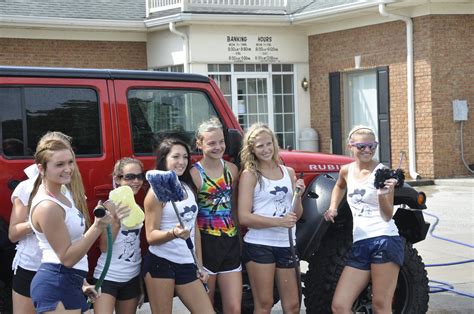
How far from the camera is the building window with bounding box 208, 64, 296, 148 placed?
61.8 ft

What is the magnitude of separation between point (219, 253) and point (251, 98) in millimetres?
14233

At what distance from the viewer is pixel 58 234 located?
413 cm

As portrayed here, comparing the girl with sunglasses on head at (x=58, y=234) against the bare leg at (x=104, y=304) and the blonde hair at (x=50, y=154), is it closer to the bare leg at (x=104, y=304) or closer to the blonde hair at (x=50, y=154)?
the blonde hair at (x=50, y=154)

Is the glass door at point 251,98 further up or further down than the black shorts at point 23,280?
further up

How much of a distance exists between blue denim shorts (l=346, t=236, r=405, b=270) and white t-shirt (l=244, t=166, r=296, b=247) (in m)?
0.50

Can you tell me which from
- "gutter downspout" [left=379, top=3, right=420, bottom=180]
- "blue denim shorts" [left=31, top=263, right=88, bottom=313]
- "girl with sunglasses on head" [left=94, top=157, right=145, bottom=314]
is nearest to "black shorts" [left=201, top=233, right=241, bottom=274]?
"girl with sunglasses on head" [left=94, top=157, right=145, bottom=314]

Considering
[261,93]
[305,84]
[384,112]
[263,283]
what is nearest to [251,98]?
[261,93]

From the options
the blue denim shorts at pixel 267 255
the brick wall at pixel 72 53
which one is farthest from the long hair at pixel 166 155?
the brick wall at pixel 72 53

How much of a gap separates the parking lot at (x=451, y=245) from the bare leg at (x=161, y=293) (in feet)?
7.25

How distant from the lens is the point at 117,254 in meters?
4.92

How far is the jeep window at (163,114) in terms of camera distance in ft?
18.1

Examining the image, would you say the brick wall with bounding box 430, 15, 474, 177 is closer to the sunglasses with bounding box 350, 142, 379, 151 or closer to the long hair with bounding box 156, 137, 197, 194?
the sunglasses with bounding box 350, 142, 379, 151

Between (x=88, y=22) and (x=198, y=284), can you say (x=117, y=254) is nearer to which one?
(x=198, y=284)

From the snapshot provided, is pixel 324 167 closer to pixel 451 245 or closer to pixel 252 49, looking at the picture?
pixel 451 245
